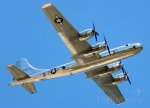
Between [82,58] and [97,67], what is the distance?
2196mm

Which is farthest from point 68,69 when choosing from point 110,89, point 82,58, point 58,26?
point 110,89

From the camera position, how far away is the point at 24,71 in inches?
2264

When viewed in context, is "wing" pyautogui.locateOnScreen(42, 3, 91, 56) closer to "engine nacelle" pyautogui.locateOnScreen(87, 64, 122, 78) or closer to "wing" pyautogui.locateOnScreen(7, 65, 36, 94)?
"engine nacelle" pyautogui.locateOnScreen(87, 64, 122, 78)

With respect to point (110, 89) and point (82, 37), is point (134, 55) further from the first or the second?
point (110, 89)

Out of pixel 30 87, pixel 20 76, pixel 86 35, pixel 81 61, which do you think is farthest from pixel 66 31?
pixel 30 87

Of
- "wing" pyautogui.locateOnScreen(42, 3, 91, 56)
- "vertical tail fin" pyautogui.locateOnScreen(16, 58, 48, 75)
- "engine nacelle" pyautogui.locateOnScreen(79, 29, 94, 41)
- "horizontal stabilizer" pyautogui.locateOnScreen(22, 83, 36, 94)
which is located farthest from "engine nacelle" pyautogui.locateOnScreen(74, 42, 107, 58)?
"vertical tail fin" pyautogui.locateOnScreen(16, 58, 48, 75)

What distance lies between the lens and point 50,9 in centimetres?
4584

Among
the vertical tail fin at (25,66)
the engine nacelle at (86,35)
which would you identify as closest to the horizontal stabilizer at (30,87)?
the vertical tail fin at (25,66)

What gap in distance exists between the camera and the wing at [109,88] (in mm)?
58125

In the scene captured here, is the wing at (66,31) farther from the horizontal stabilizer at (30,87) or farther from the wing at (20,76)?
the horizontal stabilizer at (30,87)

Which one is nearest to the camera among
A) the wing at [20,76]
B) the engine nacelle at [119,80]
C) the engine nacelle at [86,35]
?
the engine nacelle at [86,35]

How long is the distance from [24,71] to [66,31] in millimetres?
11891

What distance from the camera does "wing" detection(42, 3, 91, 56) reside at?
46.3 meters

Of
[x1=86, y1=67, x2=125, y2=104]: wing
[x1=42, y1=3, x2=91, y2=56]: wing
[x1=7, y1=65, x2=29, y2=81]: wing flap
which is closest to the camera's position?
[x1=42, y1=3, x2=91, y2=56]: wing
